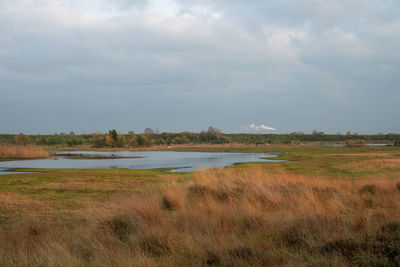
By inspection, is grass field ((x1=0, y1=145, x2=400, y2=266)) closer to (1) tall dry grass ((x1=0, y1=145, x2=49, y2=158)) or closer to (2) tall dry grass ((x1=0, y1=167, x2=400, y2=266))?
(2) tall dry grass ((x1=0, y1=167, x2=400, y2=266))

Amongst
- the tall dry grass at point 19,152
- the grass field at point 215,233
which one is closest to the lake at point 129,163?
the tall dry grass at point 19,152

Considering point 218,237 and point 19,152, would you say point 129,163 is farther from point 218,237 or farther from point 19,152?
point 218,237

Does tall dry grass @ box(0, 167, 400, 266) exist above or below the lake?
above

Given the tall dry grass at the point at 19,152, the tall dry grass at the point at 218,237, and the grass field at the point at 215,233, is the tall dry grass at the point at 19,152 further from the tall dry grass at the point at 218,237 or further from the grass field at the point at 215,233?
the tall dry grass at the point at 218,237

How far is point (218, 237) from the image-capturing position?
7.05 metres

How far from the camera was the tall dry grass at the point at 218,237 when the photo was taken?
241 inches

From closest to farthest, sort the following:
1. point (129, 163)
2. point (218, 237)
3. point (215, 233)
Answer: point (218, 237) < point (215, 233) < point (129, 163)

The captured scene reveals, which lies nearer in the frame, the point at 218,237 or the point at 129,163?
the point at 218,237

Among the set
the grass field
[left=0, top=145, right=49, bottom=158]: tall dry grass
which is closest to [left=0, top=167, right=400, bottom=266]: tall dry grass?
the grass field

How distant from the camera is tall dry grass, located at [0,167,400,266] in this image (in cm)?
611

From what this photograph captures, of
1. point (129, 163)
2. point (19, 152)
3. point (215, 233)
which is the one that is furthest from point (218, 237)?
point (19, 152)

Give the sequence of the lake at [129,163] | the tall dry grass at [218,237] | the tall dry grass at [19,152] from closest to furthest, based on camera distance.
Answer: the tall dry grass at [218,237], the lake at [129,163], the tall dry grass at [19,152]

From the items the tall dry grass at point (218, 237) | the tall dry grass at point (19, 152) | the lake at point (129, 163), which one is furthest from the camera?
the tall dry grass at point (19, 152)

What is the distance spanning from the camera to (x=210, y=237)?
7.03 meters
